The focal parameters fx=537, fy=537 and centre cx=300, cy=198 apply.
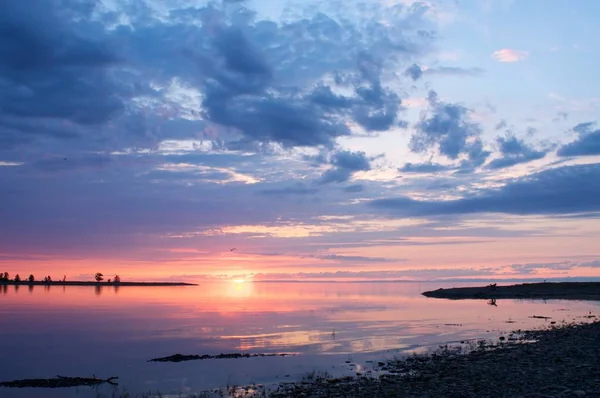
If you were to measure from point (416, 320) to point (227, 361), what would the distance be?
3383 centimetres

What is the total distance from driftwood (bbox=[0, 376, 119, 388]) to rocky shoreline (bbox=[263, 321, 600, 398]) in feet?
33.4

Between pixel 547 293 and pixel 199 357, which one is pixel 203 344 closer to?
pixel 199 357

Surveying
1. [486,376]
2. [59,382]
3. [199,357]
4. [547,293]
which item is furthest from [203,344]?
[547,293]

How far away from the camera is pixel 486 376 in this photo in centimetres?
2341

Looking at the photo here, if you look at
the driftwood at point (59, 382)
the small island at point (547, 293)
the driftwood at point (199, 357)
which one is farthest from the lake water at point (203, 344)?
the small island at point (547, 293)

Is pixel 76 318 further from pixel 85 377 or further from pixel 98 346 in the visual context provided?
pixel 85 377

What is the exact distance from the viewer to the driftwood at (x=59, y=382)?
93.1 feet

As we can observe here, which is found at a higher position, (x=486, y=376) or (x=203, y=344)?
(x=486, y=376)

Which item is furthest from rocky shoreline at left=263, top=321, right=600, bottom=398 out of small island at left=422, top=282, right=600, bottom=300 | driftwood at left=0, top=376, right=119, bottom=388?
small island at left=422, top=282, right=600, bottom=300

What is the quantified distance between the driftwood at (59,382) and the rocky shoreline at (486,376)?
10180 millimetres

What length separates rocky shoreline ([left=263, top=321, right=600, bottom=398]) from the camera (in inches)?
790

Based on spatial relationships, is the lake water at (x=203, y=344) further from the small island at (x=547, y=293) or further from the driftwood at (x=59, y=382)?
the small island at (x=547, y=293)

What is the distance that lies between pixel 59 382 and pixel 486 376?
71.6 ft

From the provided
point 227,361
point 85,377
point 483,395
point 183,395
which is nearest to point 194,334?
point 227,361
